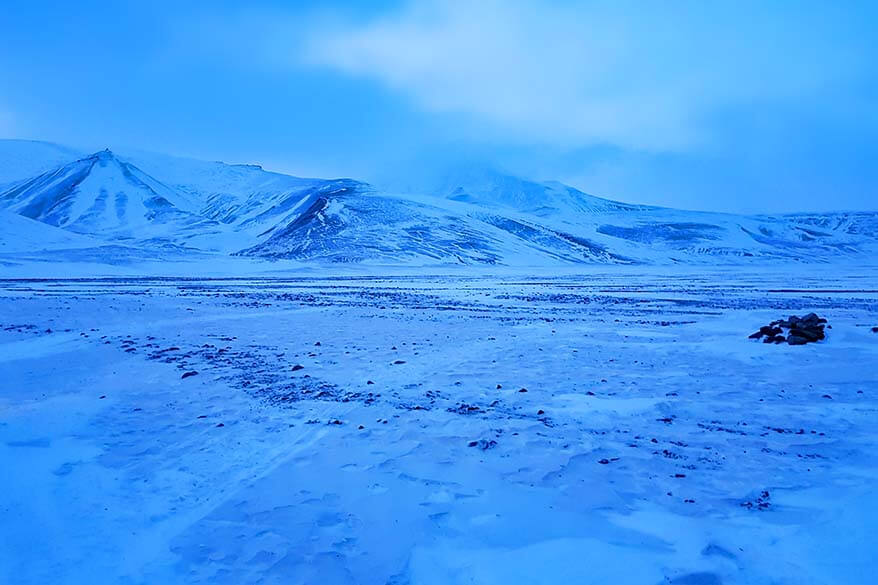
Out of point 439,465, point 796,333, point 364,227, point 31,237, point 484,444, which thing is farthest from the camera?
point 364,227

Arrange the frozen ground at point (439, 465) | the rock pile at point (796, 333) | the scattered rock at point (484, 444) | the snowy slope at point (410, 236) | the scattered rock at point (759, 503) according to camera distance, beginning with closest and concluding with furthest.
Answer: the frozen ground at point (439, 465) < the scattered rock at point (759, 503) < the scattered rock at point (484, 444) < the rock pile at point (796, 333) < the snowy slope at point (410, 236)

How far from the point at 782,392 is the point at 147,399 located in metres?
10.1

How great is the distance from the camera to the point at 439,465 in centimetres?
602

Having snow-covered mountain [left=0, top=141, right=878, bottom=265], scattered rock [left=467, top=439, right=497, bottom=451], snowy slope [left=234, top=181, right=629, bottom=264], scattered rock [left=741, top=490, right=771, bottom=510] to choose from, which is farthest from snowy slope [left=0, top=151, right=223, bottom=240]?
scattered rock [left=741, top=490, right=771, bottom=510]

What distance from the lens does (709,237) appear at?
15688cm

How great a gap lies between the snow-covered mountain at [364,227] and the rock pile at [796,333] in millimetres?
83055

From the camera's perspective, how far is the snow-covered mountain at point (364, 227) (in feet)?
368

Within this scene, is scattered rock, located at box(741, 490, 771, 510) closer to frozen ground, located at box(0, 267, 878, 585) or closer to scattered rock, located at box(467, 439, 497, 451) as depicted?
frozen ground, located at box(0, 267, 878, 585)

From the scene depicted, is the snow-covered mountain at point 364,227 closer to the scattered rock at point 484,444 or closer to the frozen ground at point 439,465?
the frozen ground at point 439,465

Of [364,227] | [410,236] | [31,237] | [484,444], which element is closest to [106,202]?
[31,237]

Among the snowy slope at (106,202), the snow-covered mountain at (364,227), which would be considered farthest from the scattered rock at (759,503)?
the snowy slope at (106,202)

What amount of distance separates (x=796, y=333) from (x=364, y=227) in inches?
4466

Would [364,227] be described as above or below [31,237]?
above

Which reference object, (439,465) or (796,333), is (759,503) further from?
(796,333)
